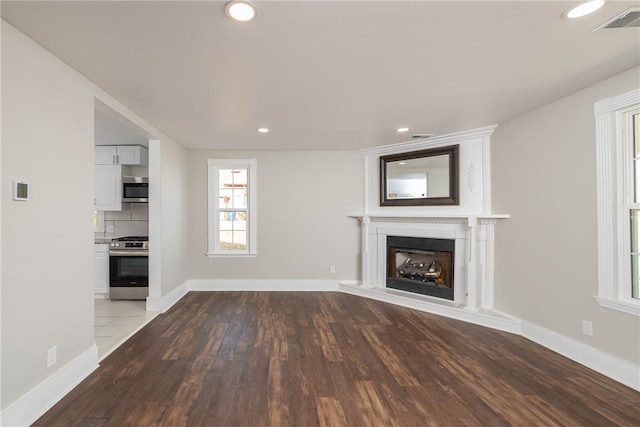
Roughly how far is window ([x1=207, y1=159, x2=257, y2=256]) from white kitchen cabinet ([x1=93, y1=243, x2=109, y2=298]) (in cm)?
146

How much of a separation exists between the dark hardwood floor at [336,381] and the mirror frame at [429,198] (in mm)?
1620

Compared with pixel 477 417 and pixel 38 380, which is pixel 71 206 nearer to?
pixel 38 380

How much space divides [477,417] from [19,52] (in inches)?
141

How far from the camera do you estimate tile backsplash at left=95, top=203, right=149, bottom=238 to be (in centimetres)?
498

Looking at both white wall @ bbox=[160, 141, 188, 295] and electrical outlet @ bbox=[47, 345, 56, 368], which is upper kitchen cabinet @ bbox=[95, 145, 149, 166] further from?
electrical outlet @ bbox=[47, 345, 56, 368]

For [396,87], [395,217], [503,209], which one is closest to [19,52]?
[396,87]

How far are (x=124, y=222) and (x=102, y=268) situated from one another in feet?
2.88

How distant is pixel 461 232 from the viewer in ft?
13.0

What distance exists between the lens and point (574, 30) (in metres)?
1.74

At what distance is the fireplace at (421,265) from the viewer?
410cm

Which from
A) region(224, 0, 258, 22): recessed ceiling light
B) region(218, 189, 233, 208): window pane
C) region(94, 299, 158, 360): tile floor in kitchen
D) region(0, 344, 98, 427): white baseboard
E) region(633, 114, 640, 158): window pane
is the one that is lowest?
region(94, 299, 158, 360): tile floor in kitchen

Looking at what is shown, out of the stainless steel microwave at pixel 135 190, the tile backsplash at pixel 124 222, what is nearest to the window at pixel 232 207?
the stainless steel microwave at pixel 135 190

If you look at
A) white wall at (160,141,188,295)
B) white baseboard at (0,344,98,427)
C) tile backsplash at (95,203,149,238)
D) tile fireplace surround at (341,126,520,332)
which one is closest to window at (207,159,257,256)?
white wall at (160,141,188,295)

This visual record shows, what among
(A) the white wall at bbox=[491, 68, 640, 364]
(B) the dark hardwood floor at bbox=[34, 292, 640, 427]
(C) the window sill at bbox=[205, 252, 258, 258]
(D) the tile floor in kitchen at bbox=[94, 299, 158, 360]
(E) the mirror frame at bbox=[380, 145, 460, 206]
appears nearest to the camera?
(B) the dark hardwood floor at bbox=[34, 292, 640, 427]
